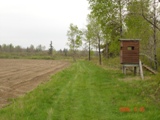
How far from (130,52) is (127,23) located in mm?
5172

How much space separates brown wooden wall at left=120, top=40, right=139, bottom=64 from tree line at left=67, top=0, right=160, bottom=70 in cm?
106

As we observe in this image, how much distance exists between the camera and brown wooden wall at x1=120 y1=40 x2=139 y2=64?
24.3 meters

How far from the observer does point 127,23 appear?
19.9 metres

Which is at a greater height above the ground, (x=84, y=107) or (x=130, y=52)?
(x=130, y=52)

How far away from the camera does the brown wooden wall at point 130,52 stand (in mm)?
24345

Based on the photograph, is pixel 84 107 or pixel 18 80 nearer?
pixel 84 107

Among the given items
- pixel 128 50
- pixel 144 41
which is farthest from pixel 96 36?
pixel 128 50
